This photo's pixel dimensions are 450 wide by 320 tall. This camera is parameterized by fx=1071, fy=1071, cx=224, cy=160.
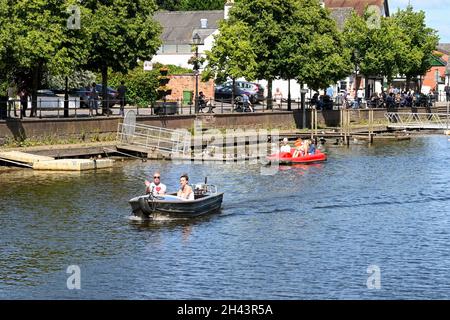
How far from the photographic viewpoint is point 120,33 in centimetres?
6912

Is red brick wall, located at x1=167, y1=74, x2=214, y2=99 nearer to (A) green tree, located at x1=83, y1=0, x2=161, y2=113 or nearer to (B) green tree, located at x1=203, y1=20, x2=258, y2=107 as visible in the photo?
(B) green tree, located at x1=203, y1=20, x2=258, y2=107

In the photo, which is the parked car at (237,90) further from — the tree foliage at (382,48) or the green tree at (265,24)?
the green tree at (265,24)

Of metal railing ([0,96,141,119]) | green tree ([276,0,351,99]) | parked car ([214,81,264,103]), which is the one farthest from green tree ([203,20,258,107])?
parked car ([214,81,264,103])

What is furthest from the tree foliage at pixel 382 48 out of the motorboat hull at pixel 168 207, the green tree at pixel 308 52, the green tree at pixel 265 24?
the motorboat hull at pixel 168 207

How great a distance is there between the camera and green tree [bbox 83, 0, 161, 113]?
68.1 meters

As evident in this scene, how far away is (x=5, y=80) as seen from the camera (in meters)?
59.6

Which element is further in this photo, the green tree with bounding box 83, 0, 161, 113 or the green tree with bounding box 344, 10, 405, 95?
the green tree with bounding box 344, 10, 405, 95

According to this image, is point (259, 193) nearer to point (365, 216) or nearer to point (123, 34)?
point (365, 216)

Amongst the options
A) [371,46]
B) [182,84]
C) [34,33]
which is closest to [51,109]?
[34,33]

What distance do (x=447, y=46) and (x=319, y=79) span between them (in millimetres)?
98001

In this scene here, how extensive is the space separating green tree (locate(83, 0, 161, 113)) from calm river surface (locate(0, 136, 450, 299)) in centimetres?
1207

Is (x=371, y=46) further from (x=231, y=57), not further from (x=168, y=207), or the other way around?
(x=168, y=207)

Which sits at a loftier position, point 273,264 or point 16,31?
point 16,31
